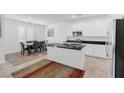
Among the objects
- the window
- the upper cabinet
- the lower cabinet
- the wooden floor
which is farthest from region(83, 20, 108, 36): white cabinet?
the window

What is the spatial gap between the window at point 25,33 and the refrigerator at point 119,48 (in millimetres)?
6444

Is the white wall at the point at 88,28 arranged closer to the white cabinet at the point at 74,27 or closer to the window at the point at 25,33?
the white cabinet at the point at 74,27

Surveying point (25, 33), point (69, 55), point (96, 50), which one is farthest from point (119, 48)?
point (25, 33)

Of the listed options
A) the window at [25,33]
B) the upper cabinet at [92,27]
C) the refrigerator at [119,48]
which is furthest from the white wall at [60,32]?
the refrigerator at [119,48]

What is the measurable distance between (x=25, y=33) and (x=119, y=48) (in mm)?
6826

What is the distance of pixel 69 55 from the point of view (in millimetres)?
3615

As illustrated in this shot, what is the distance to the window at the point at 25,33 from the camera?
23.0ft

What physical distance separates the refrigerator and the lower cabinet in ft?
8.47

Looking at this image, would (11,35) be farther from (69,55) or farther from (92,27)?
(92,27)

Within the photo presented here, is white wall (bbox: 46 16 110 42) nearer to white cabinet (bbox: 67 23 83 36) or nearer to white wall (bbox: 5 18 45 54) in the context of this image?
white cabinet (bbox: 67 23 83 36)
